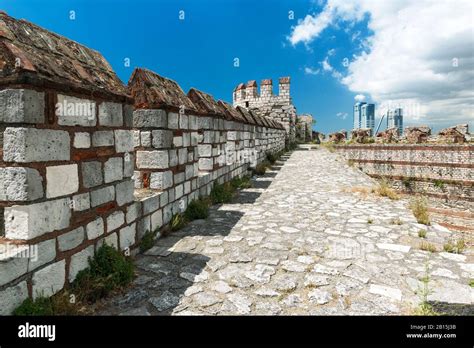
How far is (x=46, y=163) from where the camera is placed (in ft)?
7.29

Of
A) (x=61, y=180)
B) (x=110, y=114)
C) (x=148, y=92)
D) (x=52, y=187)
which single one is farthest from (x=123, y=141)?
(x=148, y=92)

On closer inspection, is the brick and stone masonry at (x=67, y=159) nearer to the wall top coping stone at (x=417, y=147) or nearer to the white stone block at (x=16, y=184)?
the white stone block at (x=16, y=184)

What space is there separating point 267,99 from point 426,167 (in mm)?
10593

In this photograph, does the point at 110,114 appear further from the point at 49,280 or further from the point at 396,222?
the point at 396,222

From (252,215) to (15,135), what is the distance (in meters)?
3.71

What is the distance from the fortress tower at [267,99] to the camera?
2039 cm

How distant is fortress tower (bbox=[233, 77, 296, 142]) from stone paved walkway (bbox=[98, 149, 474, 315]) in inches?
640

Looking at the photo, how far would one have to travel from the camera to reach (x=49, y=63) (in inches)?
91.7

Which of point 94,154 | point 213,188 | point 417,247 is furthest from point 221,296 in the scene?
point 213,188

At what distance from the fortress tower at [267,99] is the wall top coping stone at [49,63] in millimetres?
17797

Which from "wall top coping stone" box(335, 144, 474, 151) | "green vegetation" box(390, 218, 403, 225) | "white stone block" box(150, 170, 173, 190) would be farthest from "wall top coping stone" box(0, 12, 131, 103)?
"wall top coping stone" box(335, 144, 474, 151)
